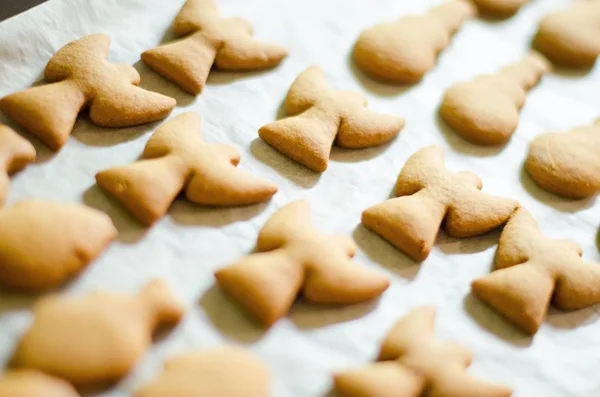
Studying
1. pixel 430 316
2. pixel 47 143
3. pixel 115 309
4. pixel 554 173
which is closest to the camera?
pixel 115 309

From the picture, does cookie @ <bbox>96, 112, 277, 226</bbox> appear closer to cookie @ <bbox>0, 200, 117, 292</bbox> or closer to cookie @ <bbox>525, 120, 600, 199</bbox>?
cookie @ <bbox>0, 200, 117, 292</bbox>

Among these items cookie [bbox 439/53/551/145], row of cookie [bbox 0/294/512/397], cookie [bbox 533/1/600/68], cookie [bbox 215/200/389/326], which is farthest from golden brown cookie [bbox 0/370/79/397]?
cookie [bbox 533/1/600/68]

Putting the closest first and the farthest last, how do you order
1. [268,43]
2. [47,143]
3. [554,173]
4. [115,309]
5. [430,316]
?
[115,309], [430,316], [47,143], [554,173], [268,43]

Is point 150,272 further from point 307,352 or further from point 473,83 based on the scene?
point 473,83

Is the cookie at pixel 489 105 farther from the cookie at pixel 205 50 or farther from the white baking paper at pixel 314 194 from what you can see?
the cookie at pixel 205 50

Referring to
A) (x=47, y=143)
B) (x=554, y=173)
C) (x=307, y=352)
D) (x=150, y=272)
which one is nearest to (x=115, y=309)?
(x=150, y=272)

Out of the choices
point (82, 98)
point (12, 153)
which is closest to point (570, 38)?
point (82, 98)

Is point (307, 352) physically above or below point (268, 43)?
below
